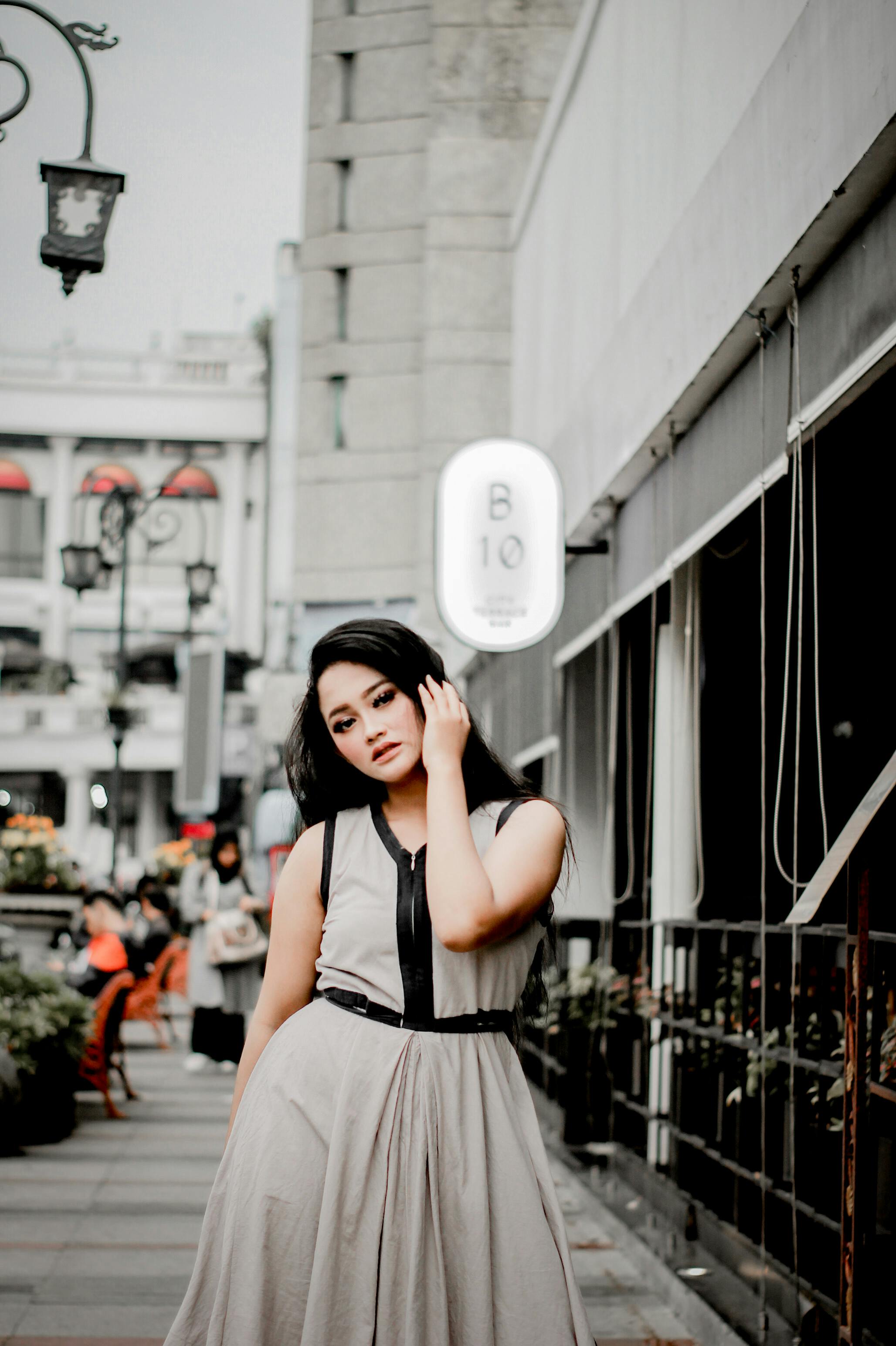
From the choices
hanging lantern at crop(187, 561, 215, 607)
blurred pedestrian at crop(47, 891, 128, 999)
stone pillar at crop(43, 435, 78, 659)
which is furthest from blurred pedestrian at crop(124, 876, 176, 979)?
stone pillar at crop(43, 435, 78, 659)

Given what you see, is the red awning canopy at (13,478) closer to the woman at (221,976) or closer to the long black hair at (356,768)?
the woman at (221,976)

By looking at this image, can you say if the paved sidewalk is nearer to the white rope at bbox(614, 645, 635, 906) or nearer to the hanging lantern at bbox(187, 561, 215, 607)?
the white rope at bbox(614, 645, 635, 906)

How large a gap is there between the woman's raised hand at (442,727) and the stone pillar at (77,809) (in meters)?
57.0

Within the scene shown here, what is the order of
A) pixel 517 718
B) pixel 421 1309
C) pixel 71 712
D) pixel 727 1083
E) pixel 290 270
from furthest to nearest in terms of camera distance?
pixel 71 712, pixel 290 270, pixel 517 718, pixel 727 1083, pixel 421 1309

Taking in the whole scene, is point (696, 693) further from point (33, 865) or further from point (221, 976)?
point (33, 865)

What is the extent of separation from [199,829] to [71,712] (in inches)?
485

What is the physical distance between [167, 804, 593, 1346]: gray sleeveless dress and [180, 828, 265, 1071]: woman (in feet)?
28.7

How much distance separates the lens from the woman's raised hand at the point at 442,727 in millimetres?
2240

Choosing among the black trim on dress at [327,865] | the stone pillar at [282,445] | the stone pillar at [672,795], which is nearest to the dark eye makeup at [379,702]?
the black trim on dress at [327,865]

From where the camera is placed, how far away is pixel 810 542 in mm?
6336

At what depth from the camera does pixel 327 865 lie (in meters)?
2.37

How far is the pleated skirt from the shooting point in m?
2.07

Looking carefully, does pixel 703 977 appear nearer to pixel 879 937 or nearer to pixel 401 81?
pixel 879 937

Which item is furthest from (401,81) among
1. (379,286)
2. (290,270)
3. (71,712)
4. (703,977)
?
(71,712)
